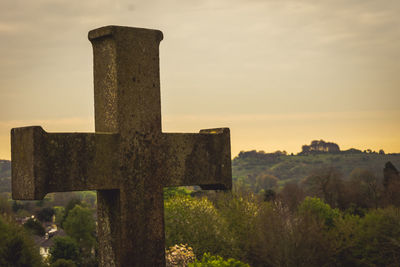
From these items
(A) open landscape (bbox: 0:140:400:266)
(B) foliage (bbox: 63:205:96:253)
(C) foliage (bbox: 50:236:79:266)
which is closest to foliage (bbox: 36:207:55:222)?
(B) foliage (bbox: 63:205:96:253)

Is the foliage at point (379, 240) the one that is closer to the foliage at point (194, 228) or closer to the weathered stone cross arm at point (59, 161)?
the foliage at point (194, 228)

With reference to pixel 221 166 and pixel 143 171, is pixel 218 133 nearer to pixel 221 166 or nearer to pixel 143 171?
pixel 221 166

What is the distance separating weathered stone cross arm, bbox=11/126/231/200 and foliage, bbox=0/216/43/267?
1113 inches

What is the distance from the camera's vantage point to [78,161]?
176 inches

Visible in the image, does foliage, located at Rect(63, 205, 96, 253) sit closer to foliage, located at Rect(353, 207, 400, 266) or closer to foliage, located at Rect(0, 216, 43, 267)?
foliage, located at Rect(0, 216, 43, 267)

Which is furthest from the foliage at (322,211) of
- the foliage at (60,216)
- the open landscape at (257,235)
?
the foliage at (60,216)

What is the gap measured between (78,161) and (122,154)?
1.35 ft

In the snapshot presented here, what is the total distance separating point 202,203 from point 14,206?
78.8m

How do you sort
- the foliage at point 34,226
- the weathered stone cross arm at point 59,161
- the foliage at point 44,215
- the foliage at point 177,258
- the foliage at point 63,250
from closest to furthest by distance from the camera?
1. the weathered stone cross arm at point 59,161
2. the foliage at point 177,258
3. the foliage at point 63,250
4. the foliage at point 34,226
5. the foliage at point 44,215

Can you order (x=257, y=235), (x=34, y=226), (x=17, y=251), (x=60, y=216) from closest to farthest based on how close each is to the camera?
(x=17, y=251) < (x=257, y=235) < (x=34, y=226) < (x=60, y=216)

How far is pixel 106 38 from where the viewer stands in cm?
477

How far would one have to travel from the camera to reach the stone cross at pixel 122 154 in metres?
4.42

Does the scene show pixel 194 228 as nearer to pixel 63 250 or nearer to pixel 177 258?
pixel 177 258

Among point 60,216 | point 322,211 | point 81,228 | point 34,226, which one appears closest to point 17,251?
point 322,211
